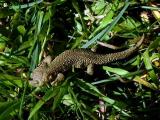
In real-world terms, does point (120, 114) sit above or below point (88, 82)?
below

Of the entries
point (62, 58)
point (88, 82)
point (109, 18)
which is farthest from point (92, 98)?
point (109, 18)

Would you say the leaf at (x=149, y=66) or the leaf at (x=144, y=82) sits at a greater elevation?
the leaf at (x=149, y=66)

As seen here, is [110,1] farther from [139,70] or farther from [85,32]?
[139,70]

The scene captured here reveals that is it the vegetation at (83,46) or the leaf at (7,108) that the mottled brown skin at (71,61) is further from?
the leaf at (7,108)

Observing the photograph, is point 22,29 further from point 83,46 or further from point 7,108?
point 7,108

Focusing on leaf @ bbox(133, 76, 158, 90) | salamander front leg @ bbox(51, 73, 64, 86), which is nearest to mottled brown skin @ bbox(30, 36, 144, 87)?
salamander front leg @ bbox(51, 73, 64, 86)

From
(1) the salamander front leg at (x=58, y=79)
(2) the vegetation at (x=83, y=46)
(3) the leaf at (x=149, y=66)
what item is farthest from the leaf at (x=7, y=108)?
(3) the leaf at (x=149, y=66)

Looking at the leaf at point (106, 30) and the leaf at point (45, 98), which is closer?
the leaf at point (45, 98)

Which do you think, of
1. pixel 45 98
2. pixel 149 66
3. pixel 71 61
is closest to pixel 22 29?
pixel 71 61
